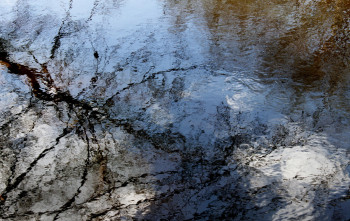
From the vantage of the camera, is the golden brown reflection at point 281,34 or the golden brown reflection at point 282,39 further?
the golden brown reflection at point 281,34

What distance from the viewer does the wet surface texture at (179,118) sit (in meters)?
1.86

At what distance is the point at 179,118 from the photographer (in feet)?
8.03

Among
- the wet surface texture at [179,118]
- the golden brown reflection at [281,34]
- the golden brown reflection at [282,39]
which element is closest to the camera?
the wet surface texture at [179,118]

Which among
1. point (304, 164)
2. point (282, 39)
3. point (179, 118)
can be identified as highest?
point (282, 39)

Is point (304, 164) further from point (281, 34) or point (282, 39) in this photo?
point (281, 34)

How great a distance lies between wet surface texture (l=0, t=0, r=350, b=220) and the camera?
73.3 inches

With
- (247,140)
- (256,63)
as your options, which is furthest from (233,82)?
(247,140)

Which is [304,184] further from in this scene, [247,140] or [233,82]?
[233,82]

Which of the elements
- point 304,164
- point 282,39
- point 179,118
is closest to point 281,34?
point 282,39

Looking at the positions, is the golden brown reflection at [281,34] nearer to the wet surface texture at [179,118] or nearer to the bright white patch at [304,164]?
the wet surface texture at [179,118]

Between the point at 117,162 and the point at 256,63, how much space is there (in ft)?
5.81

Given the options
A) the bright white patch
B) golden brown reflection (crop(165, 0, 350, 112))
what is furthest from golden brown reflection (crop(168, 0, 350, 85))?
the bright white patch

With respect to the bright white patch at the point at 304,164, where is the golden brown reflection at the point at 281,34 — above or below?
above

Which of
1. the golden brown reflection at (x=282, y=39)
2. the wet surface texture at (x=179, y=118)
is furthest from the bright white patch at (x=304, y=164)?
the golden brown reflection at (x=282, y=39)
